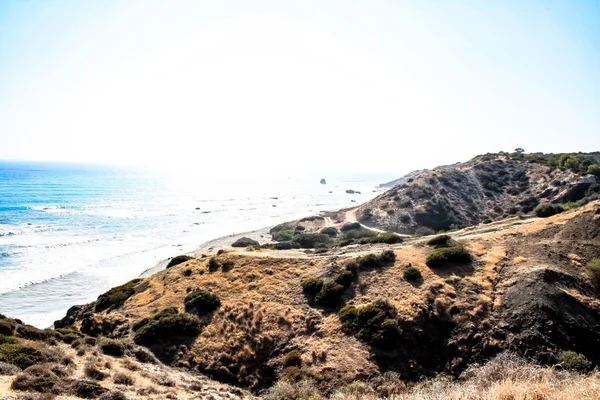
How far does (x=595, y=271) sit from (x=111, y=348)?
31.7 metres

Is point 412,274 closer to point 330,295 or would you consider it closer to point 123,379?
point 330,295

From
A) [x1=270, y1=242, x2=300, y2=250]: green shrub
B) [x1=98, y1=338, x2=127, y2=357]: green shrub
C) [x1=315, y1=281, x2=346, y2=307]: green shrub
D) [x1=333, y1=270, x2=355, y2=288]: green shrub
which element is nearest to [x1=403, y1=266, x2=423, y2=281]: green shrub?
[x1=333, y1=270, x2=355, y2=288]: green shrub

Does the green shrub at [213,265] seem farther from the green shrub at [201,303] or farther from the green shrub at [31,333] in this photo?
the green shrub at [31,333]

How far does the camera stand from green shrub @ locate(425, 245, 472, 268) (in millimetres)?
31125

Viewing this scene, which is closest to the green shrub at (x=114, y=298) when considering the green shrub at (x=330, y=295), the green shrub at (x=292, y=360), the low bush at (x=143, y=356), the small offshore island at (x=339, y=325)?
the small offshore island at (x=339, y=325)

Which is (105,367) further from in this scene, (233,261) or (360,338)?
(233,261)

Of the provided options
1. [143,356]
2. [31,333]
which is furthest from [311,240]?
[31,333]

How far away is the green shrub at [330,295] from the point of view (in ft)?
95.5

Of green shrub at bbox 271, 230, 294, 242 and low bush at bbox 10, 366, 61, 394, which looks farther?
green shrub at bbox 271, 230, 294, 242

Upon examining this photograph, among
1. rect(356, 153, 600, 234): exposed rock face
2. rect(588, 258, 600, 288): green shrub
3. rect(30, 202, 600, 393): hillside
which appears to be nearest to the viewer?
rect(30, 202, 600, 393): hillside

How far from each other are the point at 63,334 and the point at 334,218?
7569 cm

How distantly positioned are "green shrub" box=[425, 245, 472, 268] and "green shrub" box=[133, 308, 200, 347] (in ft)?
61.3

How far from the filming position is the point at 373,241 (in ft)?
148

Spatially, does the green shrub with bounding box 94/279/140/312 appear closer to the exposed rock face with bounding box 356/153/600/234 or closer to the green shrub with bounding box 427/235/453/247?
the green shrub with bounding box 427/235/453/247
